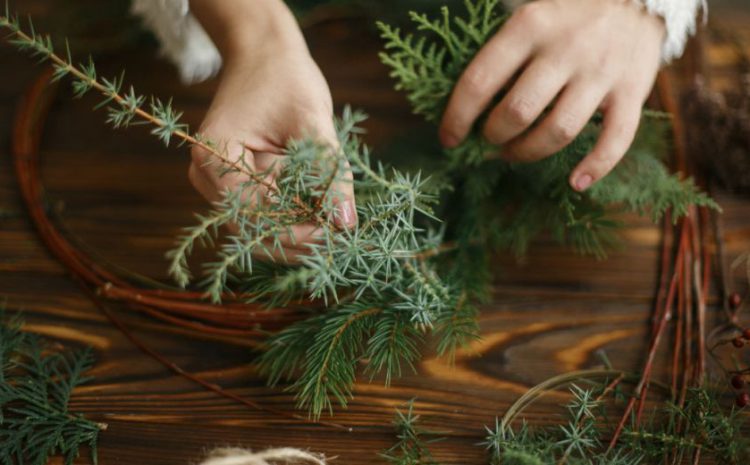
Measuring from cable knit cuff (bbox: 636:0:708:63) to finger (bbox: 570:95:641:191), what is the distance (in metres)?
0.10

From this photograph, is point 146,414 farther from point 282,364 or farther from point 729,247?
point 729,247

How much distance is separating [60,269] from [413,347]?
1.43 feet

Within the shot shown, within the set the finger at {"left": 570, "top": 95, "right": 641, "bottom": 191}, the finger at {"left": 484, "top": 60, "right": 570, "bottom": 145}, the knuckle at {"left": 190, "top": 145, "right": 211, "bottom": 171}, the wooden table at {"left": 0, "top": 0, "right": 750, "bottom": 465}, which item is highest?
the finger at {"left": 484, "top": 60, "right": 570, "bottom": 145}

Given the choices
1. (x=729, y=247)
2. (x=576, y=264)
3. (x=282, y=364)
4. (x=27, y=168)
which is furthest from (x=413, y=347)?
(x=27, y=168)

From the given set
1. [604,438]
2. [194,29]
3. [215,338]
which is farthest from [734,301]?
[194,29]

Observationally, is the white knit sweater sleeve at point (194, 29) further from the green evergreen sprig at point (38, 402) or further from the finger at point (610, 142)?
the green evergreen sprig at point (38, 402)

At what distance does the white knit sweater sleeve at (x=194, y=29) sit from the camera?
2.10ft

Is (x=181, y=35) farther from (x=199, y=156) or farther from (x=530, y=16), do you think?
(x=530, y=16)

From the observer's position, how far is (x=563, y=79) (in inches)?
23.2

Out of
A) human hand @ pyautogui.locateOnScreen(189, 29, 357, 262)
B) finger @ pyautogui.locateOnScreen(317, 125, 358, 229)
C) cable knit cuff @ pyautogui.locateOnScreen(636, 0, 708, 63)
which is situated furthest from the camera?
cable knit cuff @ pyautogui.locateOnScreen(636, 0, 708, 63)

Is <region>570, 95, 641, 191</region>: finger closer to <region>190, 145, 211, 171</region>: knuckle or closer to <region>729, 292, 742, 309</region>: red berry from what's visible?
<region>729, 292, 742, 309</region>: red berry

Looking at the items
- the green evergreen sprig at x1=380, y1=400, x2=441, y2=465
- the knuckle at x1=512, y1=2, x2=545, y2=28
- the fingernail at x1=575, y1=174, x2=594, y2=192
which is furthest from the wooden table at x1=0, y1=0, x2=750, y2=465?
the knuckle at x1=512, y1=2, x2=545, y2=28

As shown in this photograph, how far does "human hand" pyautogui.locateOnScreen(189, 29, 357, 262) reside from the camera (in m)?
0.52

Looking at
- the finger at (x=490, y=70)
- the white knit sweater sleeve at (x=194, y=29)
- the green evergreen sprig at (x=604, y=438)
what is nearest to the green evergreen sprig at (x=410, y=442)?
the green evergreen sprig at (x=604, y=438)
